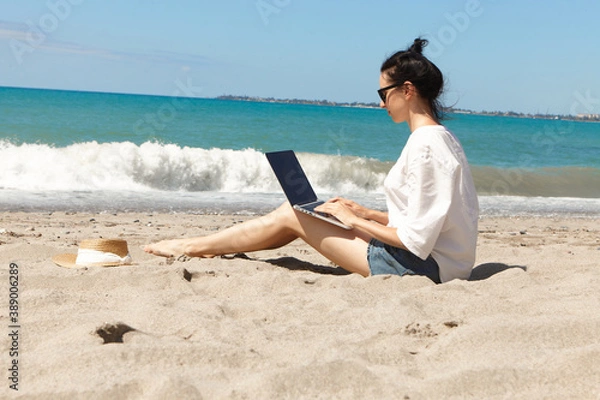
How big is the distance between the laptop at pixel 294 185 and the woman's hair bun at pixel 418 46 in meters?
1.05

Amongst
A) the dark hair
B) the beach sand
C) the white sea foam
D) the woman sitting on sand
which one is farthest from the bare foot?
the white sea foam

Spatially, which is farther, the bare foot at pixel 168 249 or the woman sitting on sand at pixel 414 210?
the bare foot at pixel 168 249

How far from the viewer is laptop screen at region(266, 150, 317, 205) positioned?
463 cm

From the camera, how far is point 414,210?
3986 millimetres

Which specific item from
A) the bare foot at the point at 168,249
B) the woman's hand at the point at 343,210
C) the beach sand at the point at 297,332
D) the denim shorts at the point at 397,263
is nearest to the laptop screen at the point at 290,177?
the woman's hand at the point at 343,210

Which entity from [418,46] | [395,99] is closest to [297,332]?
[395,99]

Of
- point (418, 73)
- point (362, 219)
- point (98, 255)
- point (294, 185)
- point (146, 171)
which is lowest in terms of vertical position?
point (146, 171)

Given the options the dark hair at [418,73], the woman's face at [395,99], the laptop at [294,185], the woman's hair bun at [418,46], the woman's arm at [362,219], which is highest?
the woman's hair bun at [418,46]

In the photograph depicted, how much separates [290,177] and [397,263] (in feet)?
3.21

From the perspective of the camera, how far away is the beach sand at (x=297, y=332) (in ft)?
8.11

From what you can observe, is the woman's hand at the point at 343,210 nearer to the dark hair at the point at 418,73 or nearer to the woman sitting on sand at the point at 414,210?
the woman sitting on sand at the point at 414,210

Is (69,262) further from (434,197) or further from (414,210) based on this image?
(434,197)

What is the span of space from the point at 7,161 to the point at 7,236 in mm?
6970

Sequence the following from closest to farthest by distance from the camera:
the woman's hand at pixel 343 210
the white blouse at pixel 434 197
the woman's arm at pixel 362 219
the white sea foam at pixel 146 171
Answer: the white blouse at pixel 434 197 < the woman's arm at pixel 362 219 < the woman's hand at pixel 343 210 < the white sea foam at pixel 146 171
